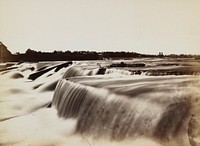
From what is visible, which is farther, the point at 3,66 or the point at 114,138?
the point at 3,66

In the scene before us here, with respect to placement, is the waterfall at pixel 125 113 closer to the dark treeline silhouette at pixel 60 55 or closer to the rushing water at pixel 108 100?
the rushing water at pixel 108 100

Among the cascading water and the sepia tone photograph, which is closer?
the cascading water

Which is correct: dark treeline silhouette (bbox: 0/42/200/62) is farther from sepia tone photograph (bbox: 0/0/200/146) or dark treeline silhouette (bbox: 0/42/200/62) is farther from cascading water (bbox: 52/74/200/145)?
cascading water (bbox: 52/74/200/145)

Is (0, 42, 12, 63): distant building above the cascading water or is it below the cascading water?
above

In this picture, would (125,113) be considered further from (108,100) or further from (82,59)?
(82,59)

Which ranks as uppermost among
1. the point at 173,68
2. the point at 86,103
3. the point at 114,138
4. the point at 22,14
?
the point at 22,14

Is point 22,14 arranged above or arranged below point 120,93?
above

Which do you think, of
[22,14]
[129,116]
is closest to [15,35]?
[22,14]

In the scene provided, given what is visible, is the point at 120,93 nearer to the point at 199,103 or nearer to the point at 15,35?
the point at 199,103

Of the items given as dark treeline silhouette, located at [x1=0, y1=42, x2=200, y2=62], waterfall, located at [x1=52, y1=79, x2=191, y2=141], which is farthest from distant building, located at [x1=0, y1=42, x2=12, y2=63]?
waterfall, located at [x1=52, y1=79, x2=191, y2=141]
